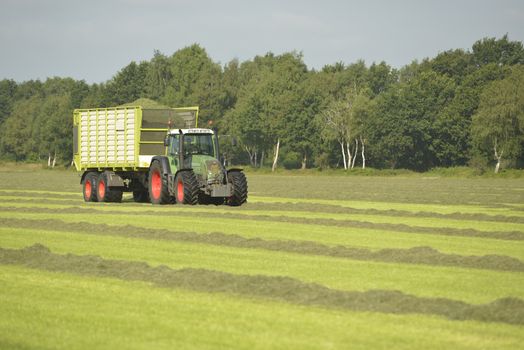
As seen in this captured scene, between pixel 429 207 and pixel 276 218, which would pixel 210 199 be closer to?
pixel 276 218

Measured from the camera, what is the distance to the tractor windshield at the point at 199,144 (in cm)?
3391

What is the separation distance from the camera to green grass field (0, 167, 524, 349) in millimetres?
10758

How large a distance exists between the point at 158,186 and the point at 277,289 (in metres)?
22.0

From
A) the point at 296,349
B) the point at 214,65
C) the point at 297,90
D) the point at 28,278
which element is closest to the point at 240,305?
the point at 296,349

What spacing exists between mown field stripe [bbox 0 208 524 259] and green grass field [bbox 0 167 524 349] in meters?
0.05

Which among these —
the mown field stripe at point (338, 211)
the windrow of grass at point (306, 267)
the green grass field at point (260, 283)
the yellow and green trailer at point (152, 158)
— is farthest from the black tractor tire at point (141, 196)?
the windrow of grass at point (306, 267)

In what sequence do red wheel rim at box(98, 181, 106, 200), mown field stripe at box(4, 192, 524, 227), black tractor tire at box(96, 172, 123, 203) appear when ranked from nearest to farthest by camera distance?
1. mown field stripe at box(4, 192, 524, 227)
2. black tractor tire at box(96, 172, 123, 203)
3. red wheel rim at box(98, 181, 106, 200)

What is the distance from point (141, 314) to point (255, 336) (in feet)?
6.43

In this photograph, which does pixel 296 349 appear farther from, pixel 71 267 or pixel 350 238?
pixel 350 238

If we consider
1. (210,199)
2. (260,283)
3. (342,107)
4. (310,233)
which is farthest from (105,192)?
(342,107)

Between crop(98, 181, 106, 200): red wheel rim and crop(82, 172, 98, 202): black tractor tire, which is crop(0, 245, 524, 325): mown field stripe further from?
crop(82, 172, 98, 202): black tractor tire

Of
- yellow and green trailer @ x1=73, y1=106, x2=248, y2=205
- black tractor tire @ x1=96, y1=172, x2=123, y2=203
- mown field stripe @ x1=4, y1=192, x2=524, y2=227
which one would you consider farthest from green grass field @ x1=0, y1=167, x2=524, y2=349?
black tractor tire @ x1=96, y1=172, x2=123, y2=203

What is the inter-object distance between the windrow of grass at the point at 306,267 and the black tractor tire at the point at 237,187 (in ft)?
36.1

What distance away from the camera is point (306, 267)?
54.1 feet
